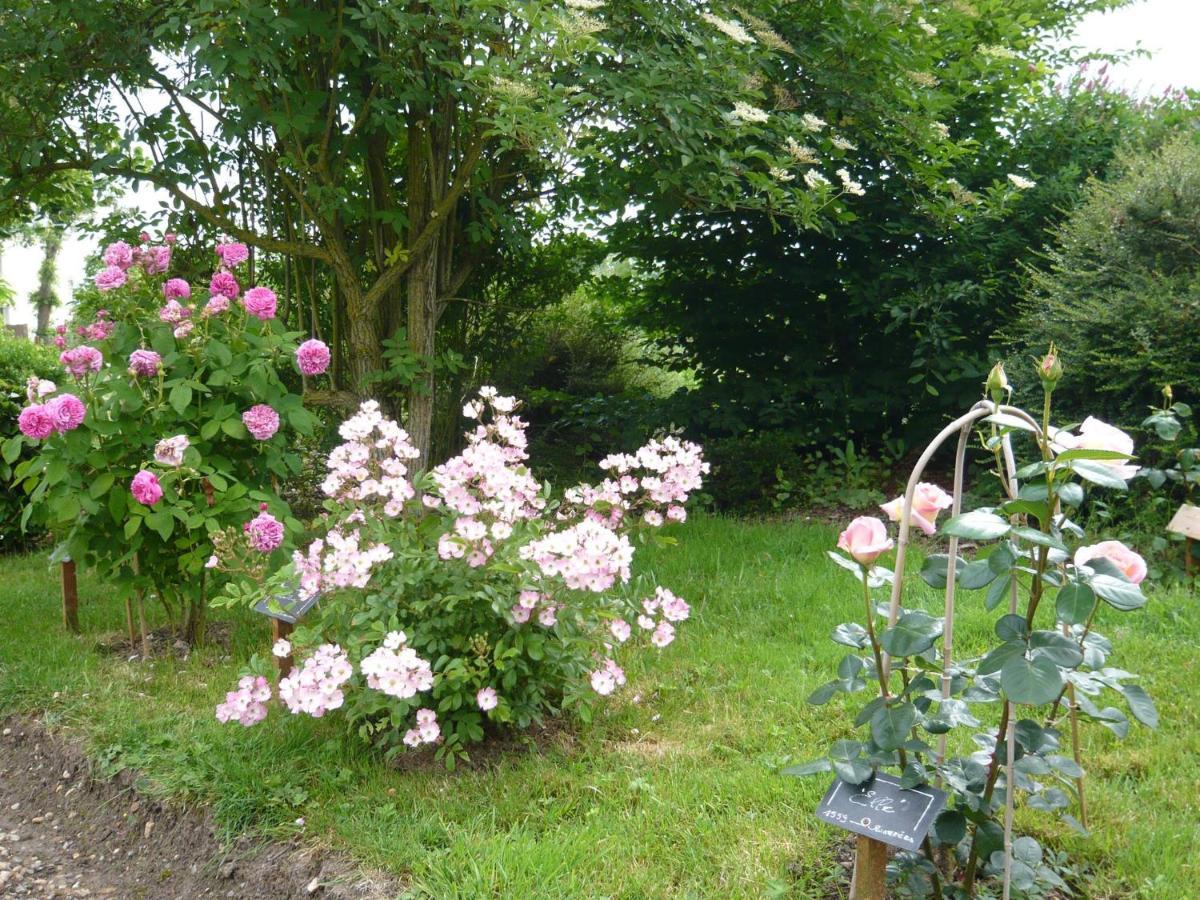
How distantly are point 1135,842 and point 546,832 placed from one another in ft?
4.37

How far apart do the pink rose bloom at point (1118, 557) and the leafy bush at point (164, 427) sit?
241 centimetres

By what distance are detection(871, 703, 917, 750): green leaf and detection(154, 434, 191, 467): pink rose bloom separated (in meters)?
2.33

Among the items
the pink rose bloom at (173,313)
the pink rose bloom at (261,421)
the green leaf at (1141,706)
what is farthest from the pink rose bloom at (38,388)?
the green leaf at (1141,706)

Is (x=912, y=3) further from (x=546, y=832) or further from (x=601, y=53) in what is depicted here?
(x=546, y=832)

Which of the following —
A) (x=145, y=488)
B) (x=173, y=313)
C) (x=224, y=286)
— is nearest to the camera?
(x=145, y=488)

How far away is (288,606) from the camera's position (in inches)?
113

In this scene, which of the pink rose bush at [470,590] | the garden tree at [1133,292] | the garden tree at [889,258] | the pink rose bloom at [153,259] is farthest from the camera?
the garden tree at [889,258]

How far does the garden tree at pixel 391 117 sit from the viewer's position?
3.76 metres

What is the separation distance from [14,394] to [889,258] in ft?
18.2

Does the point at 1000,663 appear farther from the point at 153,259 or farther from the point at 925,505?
the point at 153,259

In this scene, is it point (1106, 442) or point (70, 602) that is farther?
point (70, 602)

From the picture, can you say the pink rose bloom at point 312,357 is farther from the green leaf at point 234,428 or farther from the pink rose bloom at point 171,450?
the pink rose bloom at point 171,450

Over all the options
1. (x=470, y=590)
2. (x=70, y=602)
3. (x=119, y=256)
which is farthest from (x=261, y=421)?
(x=70, y=602)

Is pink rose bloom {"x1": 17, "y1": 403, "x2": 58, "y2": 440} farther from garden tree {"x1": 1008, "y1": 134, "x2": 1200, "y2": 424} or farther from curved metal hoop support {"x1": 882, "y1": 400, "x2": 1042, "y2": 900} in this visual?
→ garden tree {"x1": 1008, "y1": 134, "x2": 1200, "y2": 424}
